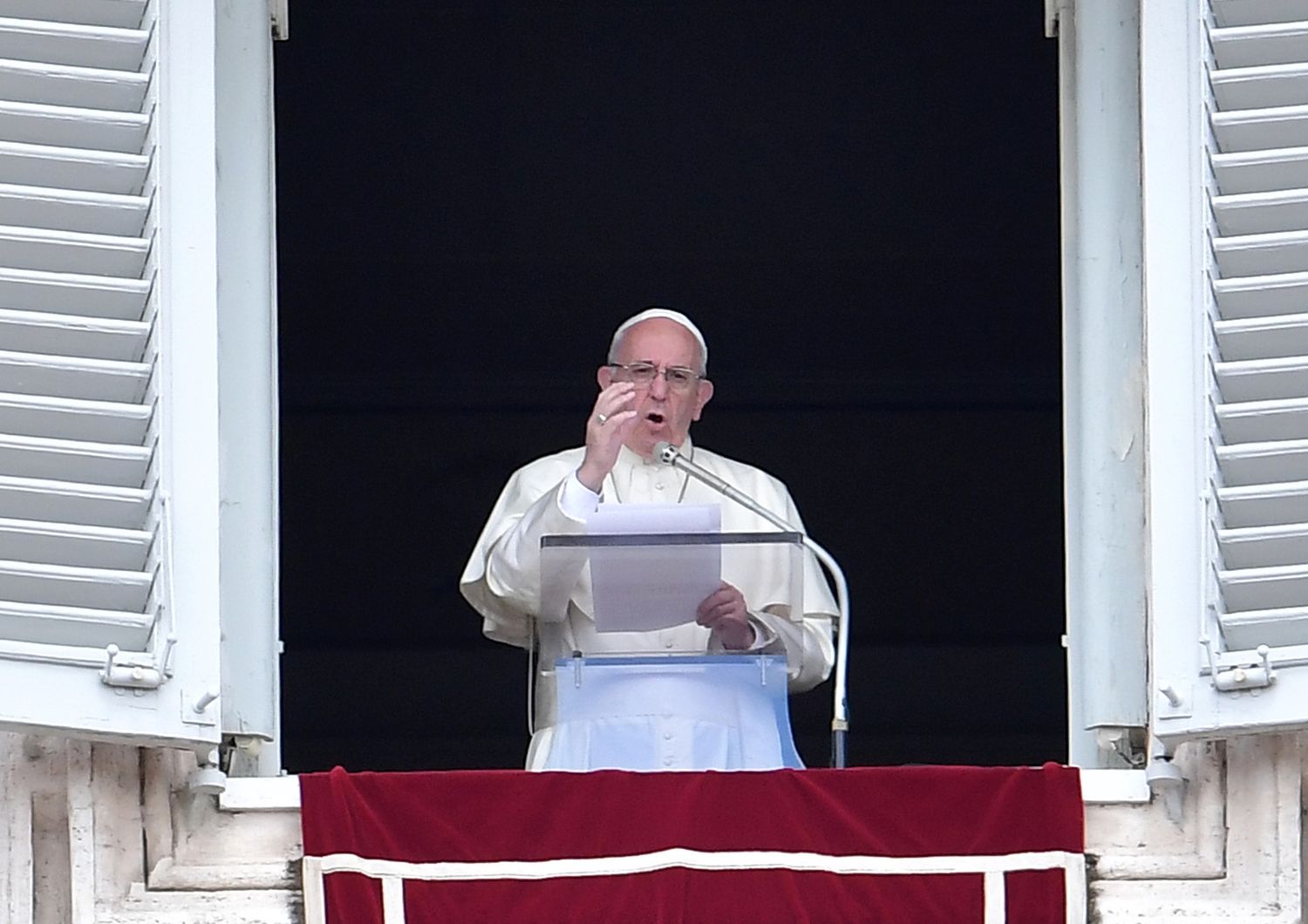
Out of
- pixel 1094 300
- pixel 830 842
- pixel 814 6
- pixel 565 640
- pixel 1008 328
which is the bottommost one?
pixel 830 842

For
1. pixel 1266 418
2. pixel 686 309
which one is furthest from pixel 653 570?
pixel 686 309

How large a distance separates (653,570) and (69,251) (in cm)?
100

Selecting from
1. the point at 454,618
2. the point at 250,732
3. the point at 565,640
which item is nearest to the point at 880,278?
the point at 454,618

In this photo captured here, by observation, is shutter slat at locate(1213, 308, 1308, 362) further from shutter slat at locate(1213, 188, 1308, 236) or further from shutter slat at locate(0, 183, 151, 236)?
shutter slat at locate(0, 183, 151, 236)

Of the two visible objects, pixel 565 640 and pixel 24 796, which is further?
pixel 565 640

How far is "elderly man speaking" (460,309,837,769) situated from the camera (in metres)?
5.52

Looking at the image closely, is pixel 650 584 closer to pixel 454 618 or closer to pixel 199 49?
pixel 199 49

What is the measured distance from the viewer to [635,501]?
616 cm

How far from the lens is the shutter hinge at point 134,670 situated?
15.8ft

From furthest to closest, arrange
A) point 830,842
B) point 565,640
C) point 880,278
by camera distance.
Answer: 1. point 880,278
2. point 565,640
3. point 830,842

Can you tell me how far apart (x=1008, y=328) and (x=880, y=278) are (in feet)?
1.31

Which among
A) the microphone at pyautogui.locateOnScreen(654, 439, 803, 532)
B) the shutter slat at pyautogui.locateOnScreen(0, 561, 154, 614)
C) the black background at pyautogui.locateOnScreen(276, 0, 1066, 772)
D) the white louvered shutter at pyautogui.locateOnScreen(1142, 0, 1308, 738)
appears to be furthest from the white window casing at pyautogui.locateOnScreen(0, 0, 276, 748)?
the black background at pyautogui.locateOnScreen(276, 0, 1066, 772)

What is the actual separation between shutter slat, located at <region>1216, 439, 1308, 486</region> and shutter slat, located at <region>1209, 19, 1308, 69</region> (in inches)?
22.6

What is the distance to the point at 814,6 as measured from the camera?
29.5ft
